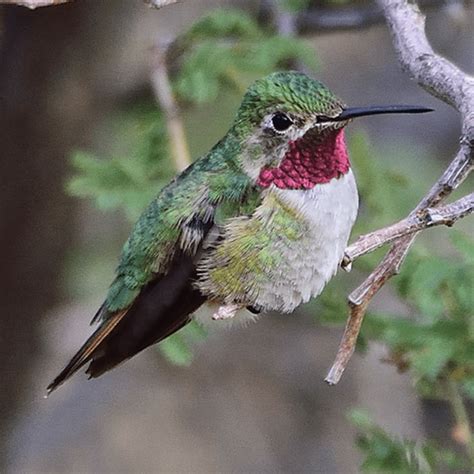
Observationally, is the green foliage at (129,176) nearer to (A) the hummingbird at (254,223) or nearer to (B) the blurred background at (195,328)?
(B) the blurred background at (195,328)

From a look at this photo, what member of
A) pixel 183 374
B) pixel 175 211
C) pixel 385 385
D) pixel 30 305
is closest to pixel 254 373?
pixel 183 374

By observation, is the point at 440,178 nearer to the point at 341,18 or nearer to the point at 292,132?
the point at 292,132

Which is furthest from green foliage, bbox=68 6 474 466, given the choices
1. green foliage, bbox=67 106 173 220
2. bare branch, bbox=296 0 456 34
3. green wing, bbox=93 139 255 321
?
green wing, bbox=93 139 255 321

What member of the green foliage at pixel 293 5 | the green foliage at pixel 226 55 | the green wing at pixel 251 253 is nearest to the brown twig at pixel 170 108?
the green foliage at pixel 226 55

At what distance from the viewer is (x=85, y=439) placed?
6738mm

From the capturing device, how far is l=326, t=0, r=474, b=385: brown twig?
6.44 feet

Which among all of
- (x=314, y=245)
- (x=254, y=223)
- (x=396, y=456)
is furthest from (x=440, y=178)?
(x=396, y=456)

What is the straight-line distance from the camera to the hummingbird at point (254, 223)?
2.45 metres

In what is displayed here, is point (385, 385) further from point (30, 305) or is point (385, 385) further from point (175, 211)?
point (175, 211)

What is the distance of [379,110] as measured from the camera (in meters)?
2.20

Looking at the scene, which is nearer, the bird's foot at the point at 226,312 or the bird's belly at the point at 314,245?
the bird's foot at the point at 226,312

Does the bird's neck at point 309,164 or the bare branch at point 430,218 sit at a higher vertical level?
the bare branch at point 430,218

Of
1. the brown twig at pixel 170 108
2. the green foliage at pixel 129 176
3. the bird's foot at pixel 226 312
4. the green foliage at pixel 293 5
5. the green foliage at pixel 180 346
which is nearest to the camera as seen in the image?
the bird's foot at pixel 226 312

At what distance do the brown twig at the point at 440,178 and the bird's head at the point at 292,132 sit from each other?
18cm
